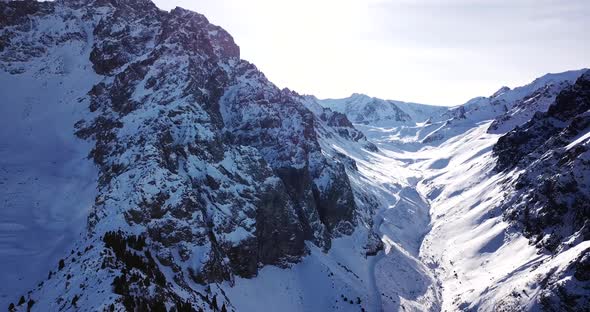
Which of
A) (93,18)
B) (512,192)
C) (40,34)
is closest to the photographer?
(512,192)

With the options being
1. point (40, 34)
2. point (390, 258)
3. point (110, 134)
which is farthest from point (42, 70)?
point (390, 258)

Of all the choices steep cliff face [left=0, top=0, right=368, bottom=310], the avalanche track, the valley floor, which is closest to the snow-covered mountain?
steep cliff face [left=0, top=0, right=368, bottom=310]

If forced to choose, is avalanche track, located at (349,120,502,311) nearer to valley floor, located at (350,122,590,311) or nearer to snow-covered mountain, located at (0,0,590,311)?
valley floor, located at (350,122,590,311)

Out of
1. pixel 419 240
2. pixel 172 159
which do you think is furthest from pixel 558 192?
pixel 172 159

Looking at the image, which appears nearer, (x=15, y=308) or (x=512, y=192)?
(x=15, y=308)

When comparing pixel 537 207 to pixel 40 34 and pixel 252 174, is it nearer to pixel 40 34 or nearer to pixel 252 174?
pixel 252 174

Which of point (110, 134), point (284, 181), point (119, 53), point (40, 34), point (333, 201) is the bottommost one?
point (333, 201)

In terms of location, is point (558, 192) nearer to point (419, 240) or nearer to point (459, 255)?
point (459, 255)
